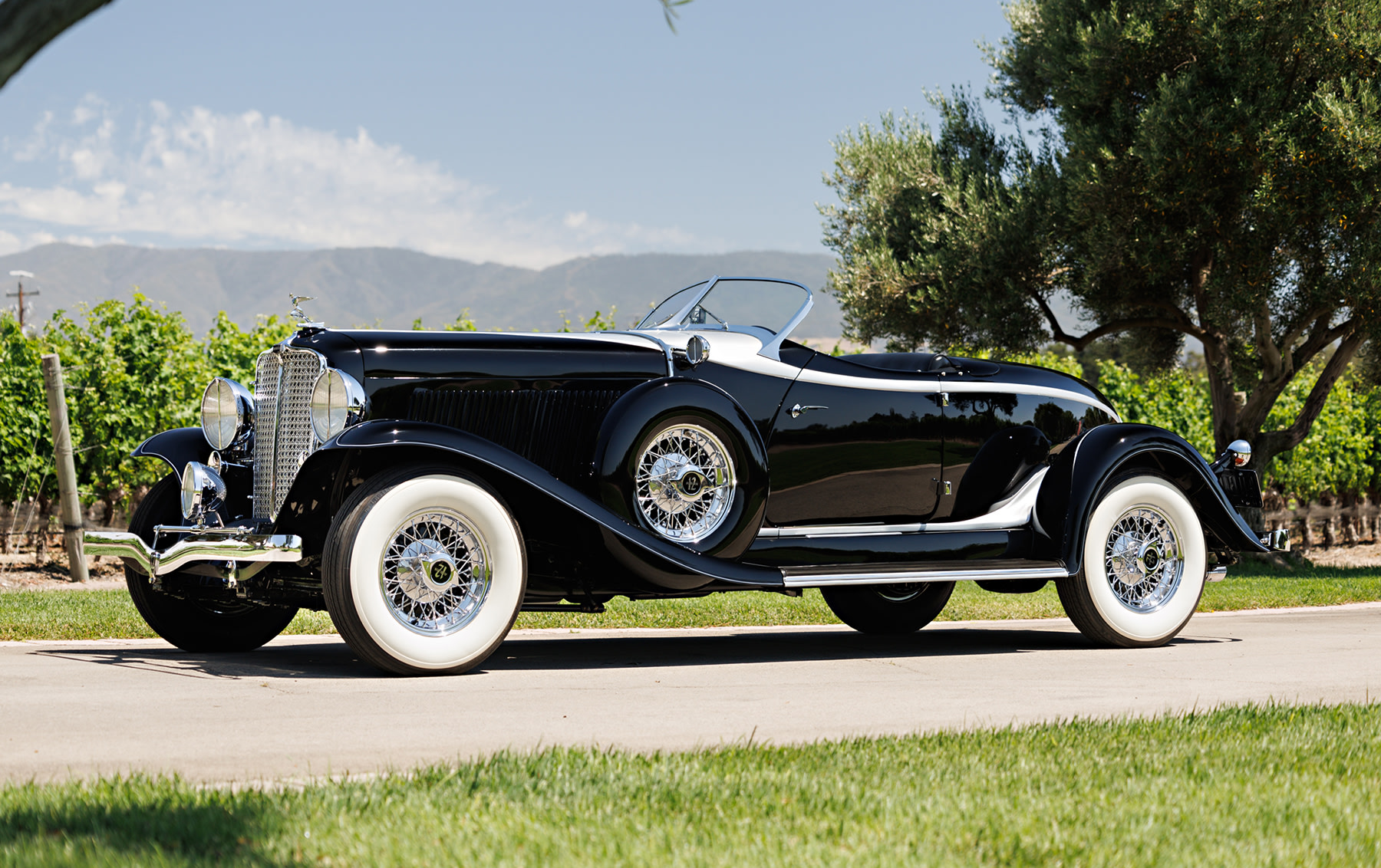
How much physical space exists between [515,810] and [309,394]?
3687 millimetres

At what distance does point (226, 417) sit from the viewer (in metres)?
7.10

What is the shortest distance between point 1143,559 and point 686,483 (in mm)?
3124

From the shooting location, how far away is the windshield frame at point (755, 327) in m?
7.40

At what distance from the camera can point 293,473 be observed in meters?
6.69

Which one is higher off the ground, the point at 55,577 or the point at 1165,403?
the point at 1165,403

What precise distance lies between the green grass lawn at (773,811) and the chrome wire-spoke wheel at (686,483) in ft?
8.32

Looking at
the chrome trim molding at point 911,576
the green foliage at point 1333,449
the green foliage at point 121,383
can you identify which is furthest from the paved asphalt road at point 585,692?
the green foliage at point 1333,449

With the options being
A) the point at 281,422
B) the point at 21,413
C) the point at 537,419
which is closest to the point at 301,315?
the point at 281,422

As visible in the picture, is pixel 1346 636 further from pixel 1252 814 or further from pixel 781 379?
pixel 1252 814

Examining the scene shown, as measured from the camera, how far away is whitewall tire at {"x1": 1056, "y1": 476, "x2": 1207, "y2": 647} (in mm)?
7719

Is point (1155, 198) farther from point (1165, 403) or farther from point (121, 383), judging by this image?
point (121, 383)

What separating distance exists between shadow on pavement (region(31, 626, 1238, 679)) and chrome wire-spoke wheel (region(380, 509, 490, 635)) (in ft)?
1.03

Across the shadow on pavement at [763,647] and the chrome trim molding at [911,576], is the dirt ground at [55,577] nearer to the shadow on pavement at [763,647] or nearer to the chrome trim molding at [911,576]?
the shadow on pavement at [763,647]

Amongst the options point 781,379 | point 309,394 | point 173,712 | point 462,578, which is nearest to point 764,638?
point 781,379
